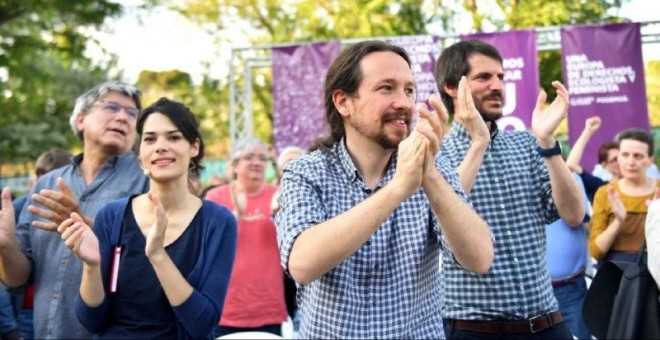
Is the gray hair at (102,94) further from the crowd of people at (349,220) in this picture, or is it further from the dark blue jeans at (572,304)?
the dark blue jeans at (572,304)

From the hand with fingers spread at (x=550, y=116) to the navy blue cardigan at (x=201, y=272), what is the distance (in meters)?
1.39

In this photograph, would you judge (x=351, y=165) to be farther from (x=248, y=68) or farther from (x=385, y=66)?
(x=248, y=68)

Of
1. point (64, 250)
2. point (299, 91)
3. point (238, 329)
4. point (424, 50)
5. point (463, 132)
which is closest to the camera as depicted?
point (463, 132)

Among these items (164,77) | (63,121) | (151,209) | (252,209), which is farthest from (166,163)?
(164,77)

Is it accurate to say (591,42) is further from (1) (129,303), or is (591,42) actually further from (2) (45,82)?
(2) (45,82)

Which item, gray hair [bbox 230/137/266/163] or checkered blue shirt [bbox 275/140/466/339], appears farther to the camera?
gray hair [bbox 230/137/266/163]

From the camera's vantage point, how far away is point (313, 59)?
1131 centimetres

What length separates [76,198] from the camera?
368cm

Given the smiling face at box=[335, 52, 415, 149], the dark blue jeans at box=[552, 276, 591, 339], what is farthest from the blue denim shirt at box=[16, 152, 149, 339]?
the dark blue jeans at box=[552, 276, 591, 339]

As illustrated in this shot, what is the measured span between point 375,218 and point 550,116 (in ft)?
5.26

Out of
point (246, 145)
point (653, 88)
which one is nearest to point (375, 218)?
point (246, 145)

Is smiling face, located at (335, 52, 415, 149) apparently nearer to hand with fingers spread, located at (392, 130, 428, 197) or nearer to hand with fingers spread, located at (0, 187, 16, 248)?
hand with fingers spread, located at (392, 130, 428, 197)

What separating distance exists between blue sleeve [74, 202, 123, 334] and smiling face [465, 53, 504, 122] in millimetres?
1611

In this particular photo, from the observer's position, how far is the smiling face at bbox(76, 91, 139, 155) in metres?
3.87
